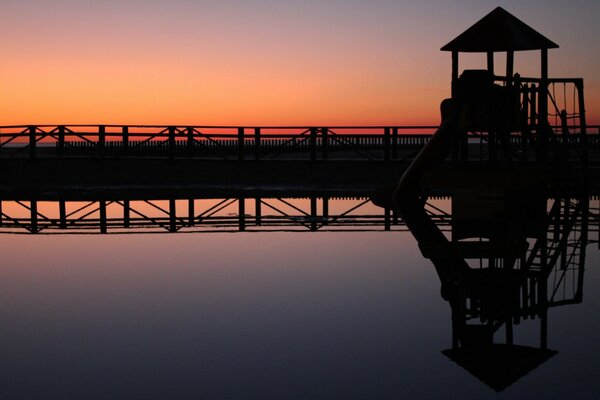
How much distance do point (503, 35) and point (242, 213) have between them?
23.9ft

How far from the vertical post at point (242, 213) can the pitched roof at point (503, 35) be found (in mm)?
5304

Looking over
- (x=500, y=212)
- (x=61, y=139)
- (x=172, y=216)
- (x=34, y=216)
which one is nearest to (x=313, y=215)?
(x=172, y=216)

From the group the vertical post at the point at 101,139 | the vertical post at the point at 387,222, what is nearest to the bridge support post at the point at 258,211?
the vertical post at the point at 387,222

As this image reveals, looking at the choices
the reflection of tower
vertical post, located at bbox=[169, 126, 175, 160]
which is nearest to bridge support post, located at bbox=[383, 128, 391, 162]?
vertical post, located at bbox=[169, 126, 175, 160]

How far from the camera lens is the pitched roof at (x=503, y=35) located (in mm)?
16266

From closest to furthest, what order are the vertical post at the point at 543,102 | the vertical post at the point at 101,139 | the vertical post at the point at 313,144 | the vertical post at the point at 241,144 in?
the vertical post at the point at 543,102 → the vertical post at the point at 313,144 → the vertical post at the point at 241,144 → the vertical post at the point at 101,139

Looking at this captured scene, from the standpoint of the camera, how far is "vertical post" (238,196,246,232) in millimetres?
18531

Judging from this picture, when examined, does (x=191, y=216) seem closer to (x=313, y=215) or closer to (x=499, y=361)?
(x=313, y=215)

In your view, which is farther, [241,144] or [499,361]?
[241,144]

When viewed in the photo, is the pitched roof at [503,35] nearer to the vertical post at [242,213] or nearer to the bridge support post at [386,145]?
the vertical post at [242,213]

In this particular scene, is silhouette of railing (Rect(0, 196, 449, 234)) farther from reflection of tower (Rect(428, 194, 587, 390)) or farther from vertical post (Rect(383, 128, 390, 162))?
reflection of tower (Rect(428, 194, 587, 390))

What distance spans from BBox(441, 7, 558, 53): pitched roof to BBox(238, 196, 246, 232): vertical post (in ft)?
17.4

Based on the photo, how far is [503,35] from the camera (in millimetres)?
16312

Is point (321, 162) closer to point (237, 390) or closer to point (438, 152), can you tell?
point (438, 152)
